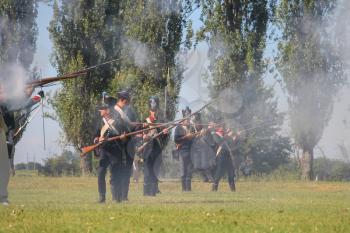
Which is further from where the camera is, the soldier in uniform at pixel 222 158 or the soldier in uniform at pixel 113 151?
the soldier in uniform at pixel 222 158

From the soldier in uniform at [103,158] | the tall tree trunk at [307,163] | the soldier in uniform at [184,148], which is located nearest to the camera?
the soldier in uniform at [103,158]

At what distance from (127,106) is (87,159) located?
29554mm

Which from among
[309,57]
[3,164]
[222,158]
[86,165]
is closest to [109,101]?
[3,164]

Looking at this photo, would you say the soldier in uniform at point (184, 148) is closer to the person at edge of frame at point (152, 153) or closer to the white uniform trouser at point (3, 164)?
the person at edge of frame at point (152, 153)

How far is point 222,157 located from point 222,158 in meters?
0.03

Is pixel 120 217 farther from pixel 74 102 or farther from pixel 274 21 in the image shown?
pixel 74 102

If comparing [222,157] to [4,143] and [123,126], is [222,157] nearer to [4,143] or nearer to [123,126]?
[123,126]

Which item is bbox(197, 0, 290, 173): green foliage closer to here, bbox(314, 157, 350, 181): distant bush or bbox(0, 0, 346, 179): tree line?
bbox(0, 0, 346, 179): tree line

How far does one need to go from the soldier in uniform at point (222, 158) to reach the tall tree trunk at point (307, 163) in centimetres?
1635

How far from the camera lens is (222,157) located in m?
24.0

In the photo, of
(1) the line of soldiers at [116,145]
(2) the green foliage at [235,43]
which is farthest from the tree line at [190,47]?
(1) the line of soldiers at [116,145]

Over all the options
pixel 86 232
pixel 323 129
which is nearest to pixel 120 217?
pixel 86 232

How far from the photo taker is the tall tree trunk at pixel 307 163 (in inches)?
1608

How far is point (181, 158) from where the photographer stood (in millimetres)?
23953
